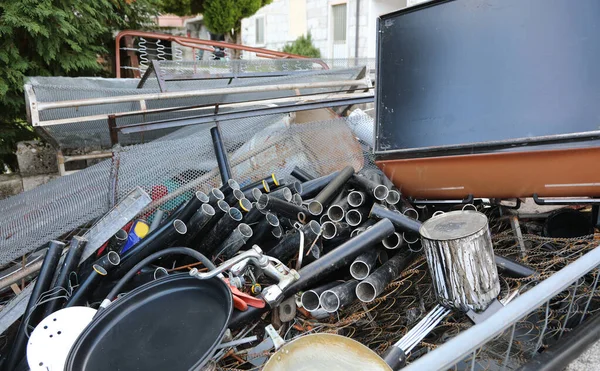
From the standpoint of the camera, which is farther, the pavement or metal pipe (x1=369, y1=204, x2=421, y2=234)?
metal pipe (x1=369, y1=204, x2=421, y2=234)

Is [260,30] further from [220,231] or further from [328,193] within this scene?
[220,231]

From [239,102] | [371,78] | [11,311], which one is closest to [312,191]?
[239,102]

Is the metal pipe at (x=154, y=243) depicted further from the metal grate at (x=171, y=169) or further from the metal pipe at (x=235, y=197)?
the metal grate at (x=171, y=169)

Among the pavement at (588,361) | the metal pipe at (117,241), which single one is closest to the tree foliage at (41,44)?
the metal pipe at (117,241)

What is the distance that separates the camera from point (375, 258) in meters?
2.55

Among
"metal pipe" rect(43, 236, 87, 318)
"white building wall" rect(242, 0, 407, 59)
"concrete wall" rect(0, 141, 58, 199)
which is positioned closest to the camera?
"metal pipe" rect(43, 236, 87, 318)

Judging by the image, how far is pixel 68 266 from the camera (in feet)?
8.09

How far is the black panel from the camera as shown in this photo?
2275 millimetres

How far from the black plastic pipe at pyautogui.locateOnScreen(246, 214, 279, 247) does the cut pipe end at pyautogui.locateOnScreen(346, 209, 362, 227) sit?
20.2 inches

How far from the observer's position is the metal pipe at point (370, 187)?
9.39 feet

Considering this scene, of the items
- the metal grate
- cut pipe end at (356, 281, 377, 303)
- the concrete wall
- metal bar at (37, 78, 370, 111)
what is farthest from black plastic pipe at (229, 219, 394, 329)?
the concrete wall

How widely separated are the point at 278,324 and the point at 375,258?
71cm

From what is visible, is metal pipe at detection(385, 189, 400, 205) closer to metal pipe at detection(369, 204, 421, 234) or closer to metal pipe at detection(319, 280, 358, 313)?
metal pipe at detection(369, 204, 421, 234)

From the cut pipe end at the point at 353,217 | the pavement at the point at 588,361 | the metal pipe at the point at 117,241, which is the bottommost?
the pavement at the point at 588,361
